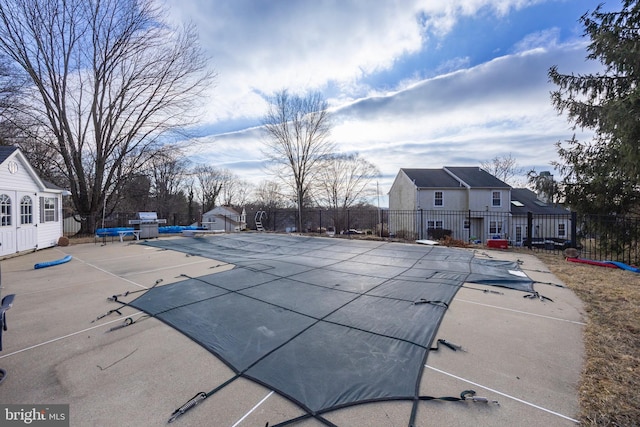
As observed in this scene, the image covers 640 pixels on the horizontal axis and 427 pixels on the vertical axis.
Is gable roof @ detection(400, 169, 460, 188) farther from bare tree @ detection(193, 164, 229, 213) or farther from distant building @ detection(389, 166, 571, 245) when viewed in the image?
bare tree @ detection(193, 164, 229, 213)

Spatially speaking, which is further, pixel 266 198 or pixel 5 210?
pixel 266 198

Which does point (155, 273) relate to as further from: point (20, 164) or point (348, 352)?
point (20, 164)

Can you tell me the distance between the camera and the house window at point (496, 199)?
21.2m

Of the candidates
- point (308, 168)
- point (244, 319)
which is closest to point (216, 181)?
point (308, 168)

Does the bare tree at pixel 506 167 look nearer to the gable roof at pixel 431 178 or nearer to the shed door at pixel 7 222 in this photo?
the gable roof at pixel 431 178

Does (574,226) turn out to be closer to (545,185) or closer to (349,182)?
(545,185)

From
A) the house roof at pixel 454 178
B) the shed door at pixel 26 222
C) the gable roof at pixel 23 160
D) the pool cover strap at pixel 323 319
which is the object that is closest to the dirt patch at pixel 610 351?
the pool cover strap at pixel 323 319

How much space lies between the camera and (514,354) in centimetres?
238

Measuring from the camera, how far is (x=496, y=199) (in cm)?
2122

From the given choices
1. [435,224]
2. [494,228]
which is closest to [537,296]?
[435,224]

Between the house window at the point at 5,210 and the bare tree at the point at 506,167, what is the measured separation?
1355 inches

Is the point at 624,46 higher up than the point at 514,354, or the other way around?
the point at 624,46

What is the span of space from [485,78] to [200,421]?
1199 cm

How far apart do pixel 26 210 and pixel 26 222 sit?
426mm
